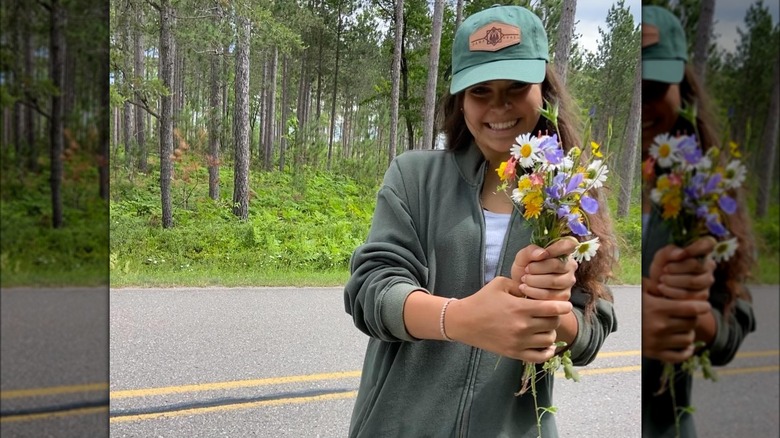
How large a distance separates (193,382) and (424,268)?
126 cm

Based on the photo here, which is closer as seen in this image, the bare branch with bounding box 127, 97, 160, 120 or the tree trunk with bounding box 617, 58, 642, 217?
the tree trunk with bounding box 617, 58, 642, 217

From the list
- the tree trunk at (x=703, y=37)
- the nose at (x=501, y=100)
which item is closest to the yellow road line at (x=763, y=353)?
the tree trunk at (x=703, y=37)

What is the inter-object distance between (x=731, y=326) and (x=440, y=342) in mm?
702

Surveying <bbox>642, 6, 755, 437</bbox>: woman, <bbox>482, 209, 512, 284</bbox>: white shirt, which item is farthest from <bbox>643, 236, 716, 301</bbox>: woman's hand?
<bbox>482, 209, 512, 284</bbox>: white shirt

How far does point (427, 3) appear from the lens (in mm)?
2012

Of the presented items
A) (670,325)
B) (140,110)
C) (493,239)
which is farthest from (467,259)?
(140,110)

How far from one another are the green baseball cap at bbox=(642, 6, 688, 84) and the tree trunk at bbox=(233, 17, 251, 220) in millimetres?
1696

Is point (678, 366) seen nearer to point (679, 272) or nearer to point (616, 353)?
point (679, 272)

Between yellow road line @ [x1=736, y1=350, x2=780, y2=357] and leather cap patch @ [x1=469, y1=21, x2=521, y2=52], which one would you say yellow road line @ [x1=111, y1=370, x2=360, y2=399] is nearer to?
leather cap patch @ [x1=469, y1=21, x2=521, y2=52]

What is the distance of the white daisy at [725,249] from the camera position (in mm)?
542

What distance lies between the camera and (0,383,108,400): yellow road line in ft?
3.33

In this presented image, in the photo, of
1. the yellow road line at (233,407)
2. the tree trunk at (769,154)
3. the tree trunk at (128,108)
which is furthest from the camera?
the yellow road line at (233,407)

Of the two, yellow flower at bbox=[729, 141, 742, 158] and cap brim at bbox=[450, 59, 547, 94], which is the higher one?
cap brim at bbox=[450, 59, 547, 94]

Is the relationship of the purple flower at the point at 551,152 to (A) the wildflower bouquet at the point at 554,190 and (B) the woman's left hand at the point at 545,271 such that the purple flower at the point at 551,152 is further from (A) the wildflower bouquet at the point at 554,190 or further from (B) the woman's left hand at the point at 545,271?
(B) the woman's left hand at the point at 545,271
